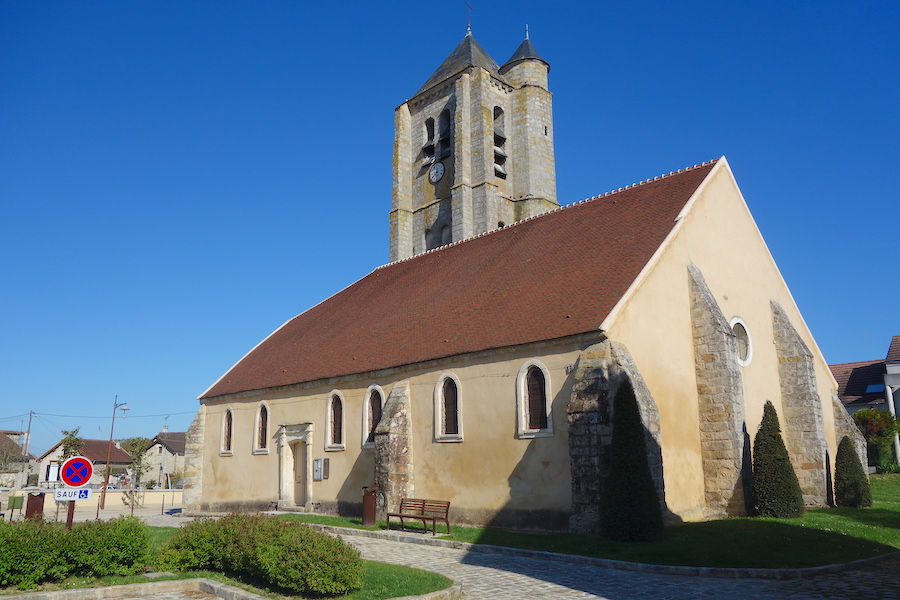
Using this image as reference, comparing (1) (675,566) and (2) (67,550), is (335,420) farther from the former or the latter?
(1) (675,566)

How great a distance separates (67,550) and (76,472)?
68.1 inches

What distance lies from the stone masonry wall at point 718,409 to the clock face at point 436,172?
21.6 meters

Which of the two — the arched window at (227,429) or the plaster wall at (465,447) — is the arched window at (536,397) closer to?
the plaster wall at (465,447)

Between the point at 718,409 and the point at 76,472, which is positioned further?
the point at 718,409

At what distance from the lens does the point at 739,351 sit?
806 inches

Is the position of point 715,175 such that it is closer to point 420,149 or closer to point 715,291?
point 715,291

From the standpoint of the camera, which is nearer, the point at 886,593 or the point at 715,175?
the point at 886,593

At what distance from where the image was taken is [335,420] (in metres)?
23.3

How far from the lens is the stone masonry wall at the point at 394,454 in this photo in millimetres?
19547

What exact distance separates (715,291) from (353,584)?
14.3m

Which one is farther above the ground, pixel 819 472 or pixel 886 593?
pixel 819 472

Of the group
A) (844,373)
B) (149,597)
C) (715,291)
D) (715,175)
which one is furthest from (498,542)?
(844,373)

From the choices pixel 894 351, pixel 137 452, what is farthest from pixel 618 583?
pixel 137 452

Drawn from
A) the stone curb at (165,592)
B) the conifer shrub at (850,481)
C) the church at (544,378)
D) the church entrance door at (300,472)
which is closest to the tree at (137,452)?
the church at (544,378)
